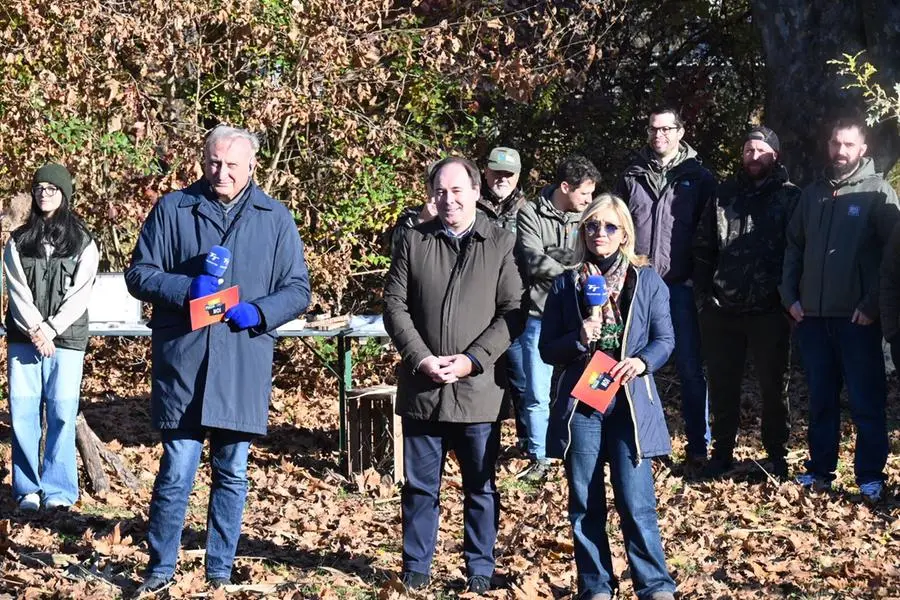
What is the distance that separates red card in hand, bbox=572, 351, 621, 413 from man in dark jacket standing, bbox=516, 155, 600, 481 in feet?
8.43

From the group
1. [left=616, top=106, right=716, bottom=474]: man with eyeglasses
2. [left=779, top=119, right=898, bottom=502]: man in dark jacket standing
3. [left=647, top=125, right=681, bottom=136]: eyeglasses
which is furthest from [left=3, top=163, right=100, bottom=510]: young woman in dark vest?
[left=779, top=119, right=898, bottom=502]: man in dark jacket standing

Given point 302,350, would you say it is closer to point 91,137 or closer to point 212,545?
point 91,137

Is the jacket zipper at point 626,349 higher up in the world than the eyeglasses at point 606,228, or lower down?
lower down

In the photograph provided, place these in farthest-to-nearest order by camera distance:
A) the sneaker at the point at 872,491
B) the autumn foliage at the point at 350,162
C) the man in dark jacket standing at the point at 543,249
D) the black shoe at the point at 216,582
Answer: the man in dark jacket standing at the point at 543,249
the sneaker at the point at 872,491
the autumn foliage at the point at 350,162
the black shoe at the point at 216,582

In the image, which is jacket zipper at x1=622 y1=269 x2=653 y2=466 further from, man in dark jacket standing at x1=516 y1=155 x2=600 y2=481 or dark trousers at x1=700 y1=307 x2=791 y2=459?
dark trousers at x1=700 y1=307 x2=791 y2=459

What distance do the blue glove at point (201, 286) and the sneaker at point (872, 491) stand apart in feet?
13.7

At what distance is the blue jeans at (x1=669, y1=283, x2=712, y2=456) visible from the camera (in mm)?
8516

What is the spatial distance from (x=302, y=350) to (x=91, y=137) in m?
2.82

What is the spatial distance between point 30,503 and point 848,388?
4944 millimetres

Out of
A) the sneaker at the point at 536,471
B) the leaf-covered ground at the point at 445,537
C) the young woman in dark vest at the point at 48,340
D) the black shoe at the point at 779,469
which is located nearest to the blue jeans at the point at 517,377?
the sneaker at the point at 536,471

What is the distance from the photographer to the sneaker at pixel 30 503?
26.2 ft

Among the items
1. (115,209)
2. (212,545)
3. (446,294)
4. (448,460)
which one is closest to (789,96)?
(448,460)

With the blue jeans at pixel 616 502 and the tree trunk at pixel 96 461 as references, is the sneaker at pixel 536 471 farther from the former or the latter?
the blue jeans at pixel 616 502

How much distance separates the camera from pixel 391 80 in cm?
1164
